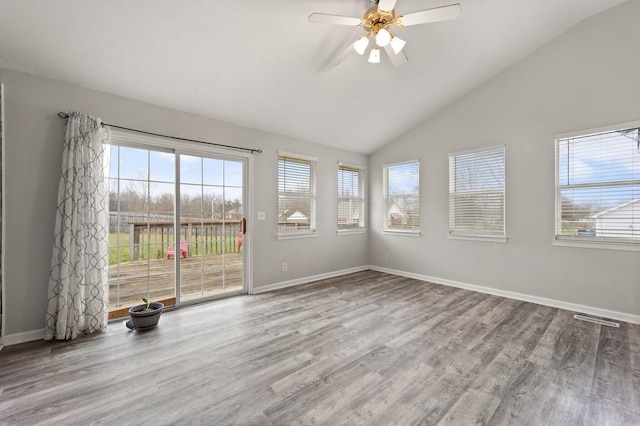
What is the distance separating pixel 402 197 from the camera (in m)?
5.32

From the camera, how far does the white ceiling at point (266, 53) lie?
7.57 feet

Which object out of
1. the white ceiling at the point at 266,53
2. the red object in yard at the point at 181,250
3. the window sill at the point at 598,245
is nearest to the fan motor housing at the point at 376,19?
the white ceiling at the point at 266,53

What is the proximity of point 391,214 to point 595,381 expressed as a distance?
3.78 metres

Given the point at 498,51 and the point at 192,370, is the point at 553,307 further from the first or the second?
the point at 192,370

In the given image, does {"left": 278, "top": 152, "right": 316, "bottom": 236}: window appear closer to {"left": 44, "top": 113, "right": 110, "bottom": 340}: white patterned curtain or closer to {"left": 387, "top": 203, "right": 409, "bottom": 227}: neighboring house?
{"left": 387, "top": 203, "right": 409, "bottom": 227}: neighboring house

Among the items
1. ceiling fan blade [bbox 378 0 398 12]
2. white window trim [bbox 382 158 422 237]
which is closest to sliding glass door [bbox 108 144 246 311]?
ceiling fan blade [bbox 378 0 398 12]

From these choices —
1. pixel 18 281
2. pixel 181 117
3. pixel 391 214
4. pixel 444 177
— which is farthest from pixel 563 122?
pixel 18 281

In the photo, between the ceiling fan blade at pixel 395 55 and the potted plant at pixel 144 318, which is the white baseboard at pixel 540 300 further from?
the potted plant at pixel 144 318

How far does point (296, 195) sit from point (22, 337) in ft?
11.7

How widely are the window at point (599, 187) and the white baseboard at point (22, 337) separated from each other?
600cm

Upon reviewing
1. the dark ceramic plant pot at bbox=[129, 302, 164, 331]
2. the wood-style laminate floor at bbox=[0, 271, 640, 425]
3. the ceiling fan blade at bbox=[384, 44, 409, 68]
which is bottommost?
the wood-style laminate floor at bbox=[0, 271, 640, 425]

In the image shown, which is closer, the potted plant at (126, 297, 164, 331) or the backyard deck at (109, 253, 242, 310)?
the potted plant at (126, 297, 164, 331)

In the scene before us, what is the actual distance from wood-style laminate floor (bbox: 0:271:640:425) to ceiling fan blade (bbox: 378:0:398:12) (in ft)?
9.35

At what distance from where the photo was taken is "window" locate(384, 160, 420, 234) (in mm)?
5105
